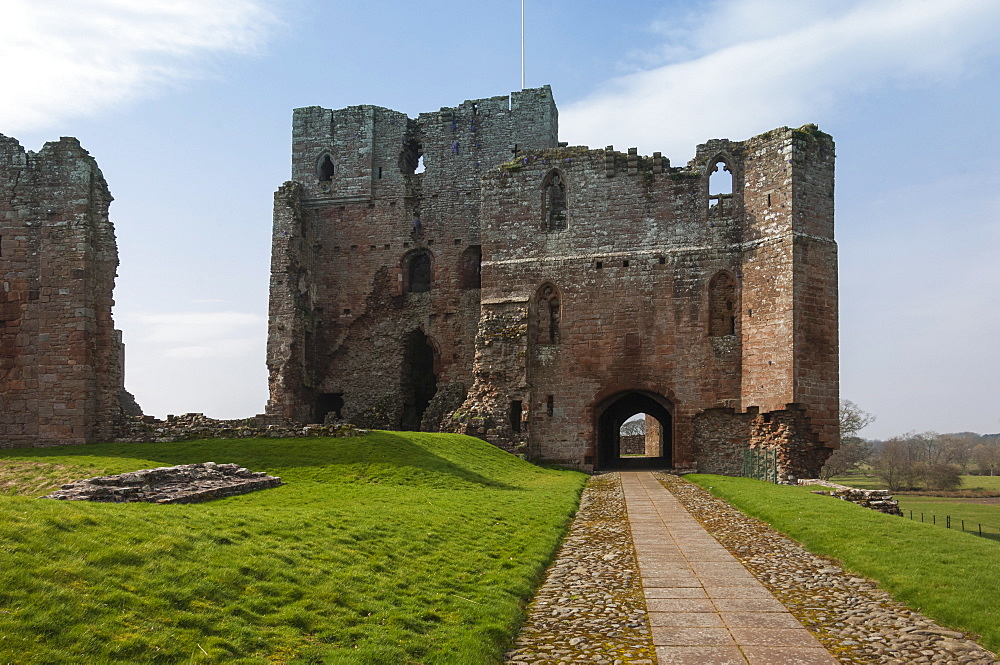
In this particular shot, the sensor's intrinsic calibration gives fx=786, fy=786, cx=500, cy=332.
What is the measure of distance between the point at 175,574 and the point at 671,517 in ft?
31.8

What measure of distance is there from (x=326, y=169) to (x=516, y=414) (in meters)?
14.8

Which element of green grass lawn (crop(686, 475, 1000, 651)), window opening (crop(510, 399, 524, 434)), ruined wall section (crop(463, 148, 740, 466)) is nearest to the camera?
green grass lawn (crop(686, 475, 1000, 651))

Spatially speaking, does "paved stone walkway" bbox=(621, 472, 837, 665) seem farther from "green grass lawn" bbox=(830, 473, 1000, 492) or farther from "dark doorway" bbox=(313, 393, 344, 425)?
"green grass lawn" bbox=(830, 473, 1000, 492)

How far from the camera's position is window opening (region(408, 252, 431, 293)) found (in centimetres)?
3344

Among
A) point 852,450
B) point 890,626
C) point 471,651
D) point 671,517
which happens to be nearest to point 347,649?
point 471,651

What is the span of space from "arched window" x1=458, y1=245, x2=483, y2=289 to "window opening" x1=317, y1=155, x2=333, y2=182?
7.19m

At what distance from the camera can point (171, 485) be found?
12.6 m

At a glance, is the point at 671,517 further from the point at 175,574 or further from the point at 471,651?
the point at 175,574

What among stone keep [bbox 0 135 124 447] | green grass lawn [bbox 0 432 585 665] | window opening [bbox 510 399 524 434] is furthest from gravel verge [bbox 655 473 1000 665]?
stone keep [bbox 0 135 124 447]

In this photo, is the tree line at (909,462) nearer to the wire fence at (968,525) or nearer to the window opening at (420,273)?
the wire fence at (968,525)

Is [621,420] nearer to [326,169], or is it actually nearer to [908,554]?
[326,169]

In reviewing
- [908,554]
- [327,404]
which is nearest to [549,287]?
[327,404]

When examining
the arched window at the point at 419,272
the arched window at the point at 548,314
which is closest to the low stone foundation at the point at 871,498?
the arched window at the point at 548,314

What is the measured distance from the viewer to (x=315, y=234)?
33594mm
